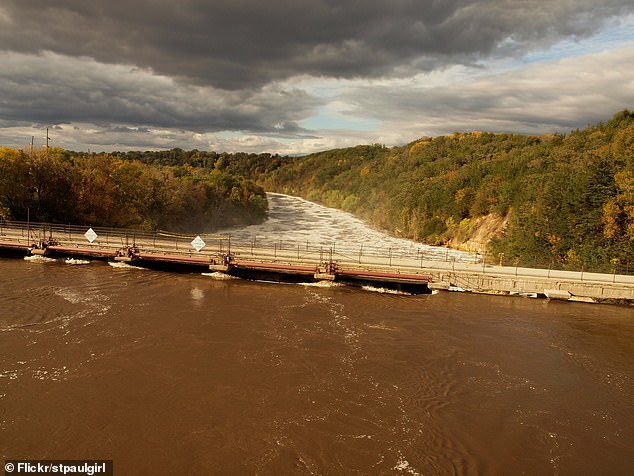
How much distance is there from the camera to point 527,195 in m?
61.5

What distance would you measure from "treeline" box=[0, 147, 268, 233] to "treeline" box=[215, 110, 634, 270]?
160 ft

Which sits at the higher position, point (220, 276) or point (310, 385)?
point (220, 276)

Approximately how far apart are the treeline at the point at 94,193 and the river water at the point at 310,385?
30.3 metres

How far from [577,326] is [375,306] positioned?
42.3 ft

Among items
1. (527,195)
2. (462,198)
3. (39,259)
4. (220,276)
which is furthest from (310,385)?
(462,198)

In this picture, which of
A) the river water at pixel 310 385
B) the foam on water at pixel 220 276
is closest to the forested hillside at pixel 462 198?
the river water at pixel 310 385

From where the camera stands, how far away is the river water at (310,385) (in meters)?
13.6

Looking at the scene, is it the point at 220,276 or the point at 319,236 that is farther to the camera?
the point at 319,236

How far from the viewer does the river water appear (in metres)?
13.6

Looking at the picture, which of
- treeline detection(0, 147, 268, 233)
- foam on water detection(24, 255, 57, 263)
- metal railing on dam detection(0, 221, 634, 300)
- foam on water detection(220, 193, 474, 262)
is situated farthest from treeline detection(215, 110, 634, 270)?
treeline detection(0, 147, 268, 233)

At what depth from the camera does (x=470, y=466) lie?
13383 mm

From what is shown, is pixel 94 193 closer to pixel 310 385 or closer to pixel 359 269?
pixel 359 269

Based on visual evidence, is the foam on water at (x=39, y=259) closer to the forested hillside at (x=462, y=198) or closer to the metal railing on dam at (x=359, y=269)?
the metal railing on dam at (x=359, y=269)

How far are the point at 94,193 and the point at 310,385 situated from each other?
55.5 m
